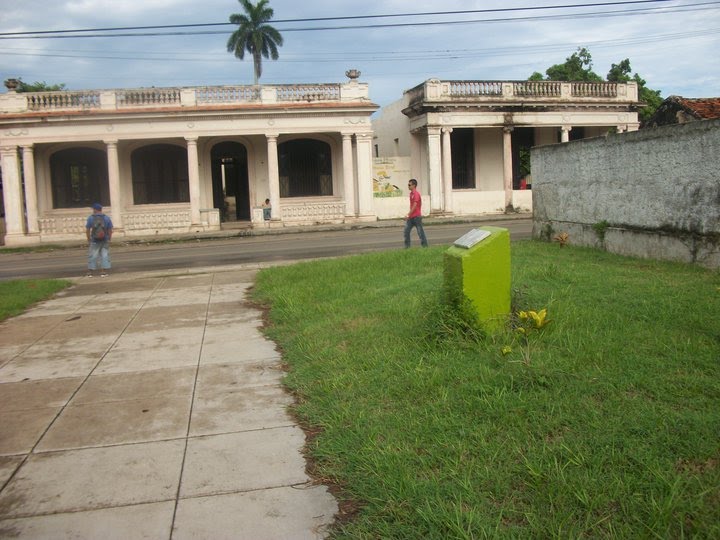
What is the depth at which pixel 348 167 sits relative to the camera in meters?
27.8

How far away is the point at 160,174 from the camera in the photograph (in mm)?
28609

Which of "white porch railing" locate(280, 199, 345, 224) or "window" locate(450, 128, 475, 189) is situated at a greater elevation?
"window" locate(450, 128, 475, 189)

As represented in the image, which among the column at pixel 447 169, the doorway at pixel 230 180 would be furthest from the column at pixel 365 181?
the doorway at pixel 230 180

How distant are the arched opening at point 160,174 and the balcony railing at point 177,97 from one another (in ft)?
7.64

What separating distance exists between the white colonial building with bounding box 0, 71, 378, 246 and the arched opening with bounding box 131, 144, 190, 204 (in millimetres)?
43

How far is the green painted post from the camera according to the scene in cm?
553

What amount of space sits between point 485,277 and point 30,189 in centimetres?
2473

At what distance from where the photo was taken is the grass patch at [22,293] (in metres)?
9.83

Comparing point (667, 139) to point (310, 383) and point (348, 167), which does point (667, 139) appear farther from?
point (348, 167)

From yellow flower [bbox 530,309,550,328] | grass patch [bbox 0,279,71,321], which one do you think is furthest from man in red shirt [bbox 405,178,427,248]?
yellow flower [bbox 530,309,550,328]

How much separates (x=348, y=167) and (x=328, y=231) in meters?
3.60

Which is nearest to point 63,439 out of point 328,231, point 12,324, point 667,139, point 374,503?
point 374,503

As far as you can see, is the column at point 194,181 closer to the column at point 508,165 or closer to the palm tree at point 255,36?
the column at point 508,165

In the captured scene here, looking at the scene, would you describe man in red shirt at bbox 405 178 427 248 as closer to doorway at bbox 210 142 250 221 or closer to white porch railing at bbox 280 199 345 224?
white porch railing at bbox 280 199 345 224
